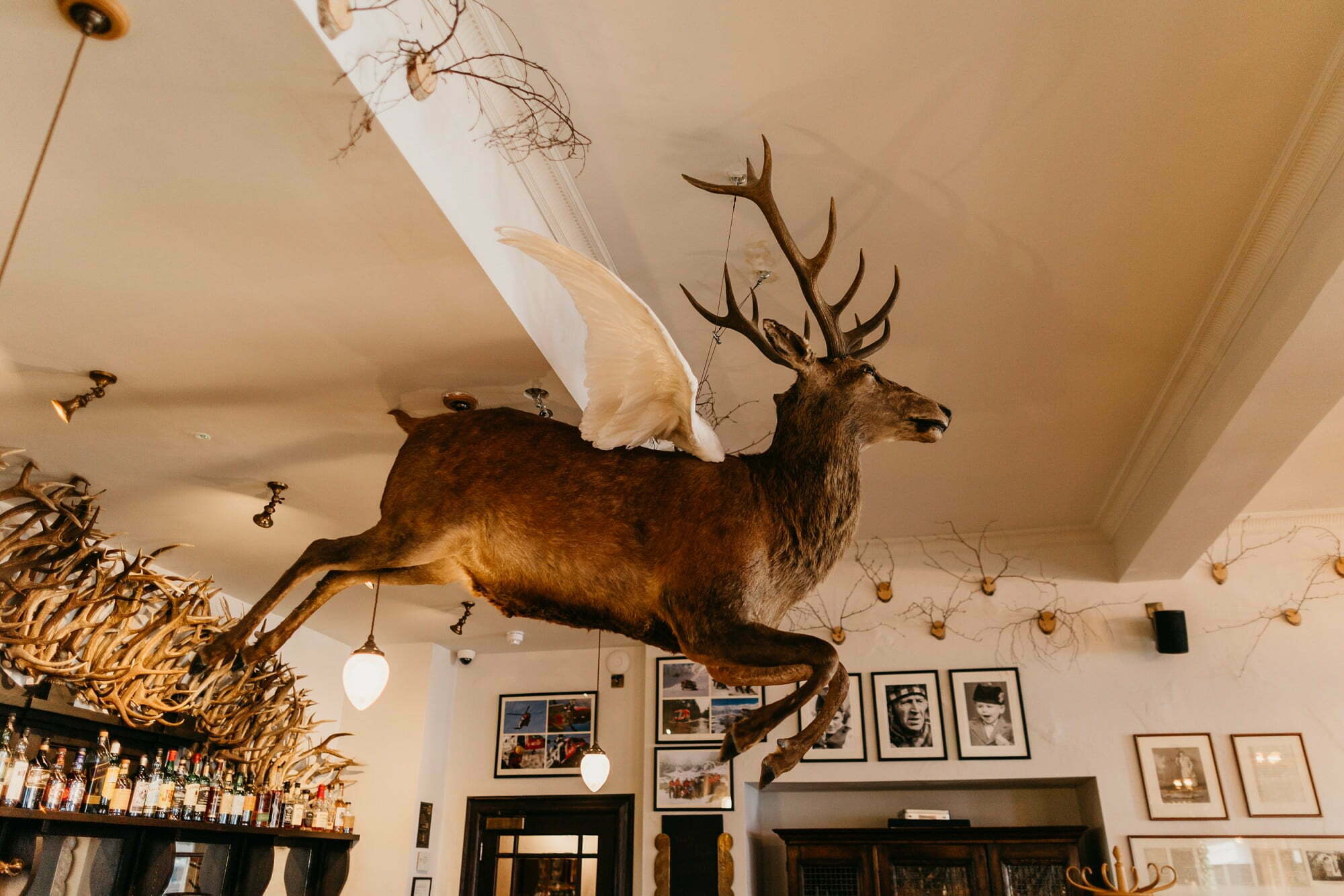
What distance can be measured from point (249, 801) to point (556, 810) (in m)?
2.01

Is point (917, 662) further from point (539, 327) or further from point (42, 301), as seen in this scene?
point (42, 301)

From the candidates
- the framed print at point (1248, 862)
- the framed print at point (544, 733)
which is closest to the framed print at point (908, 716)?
the framed print at point (1248, 862)

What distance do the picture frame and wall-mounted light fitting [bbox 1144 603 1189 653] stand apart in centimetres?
238

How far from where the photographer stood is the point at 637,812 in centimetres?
616

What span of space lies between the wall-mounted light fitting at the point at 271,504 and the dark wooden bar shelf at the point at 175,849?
1499 mm

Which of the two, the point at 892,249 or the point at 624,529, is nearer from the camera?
the point at 624,529

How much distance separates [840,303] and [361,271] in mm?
1313

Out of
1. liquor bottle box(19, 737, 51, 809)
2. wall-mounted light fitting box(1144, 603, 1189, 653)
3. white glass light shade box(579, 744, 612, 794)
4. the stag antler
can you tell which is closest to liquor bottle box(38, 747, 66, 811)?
liquor bottle box(19, 737, 51, 809)

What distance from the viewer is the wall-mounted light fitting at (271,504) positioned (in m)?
4.02

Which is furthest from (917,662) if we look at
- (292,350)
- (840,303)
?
(292,350)

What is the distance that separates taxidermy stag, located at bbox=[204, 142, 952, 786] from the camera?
6.27 feet

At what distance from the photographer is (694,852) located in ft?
18.5

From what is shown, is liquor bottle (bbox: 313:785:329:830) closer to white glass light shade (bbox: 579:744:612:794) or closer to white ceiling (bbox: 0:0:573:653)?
white glass light shade (bbox: 579:744:612:794)

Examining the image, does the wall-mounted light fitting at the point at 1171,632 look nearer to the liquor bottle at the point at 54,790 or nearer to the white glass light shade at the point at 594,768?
the white glass light shade at the point at 594,768
